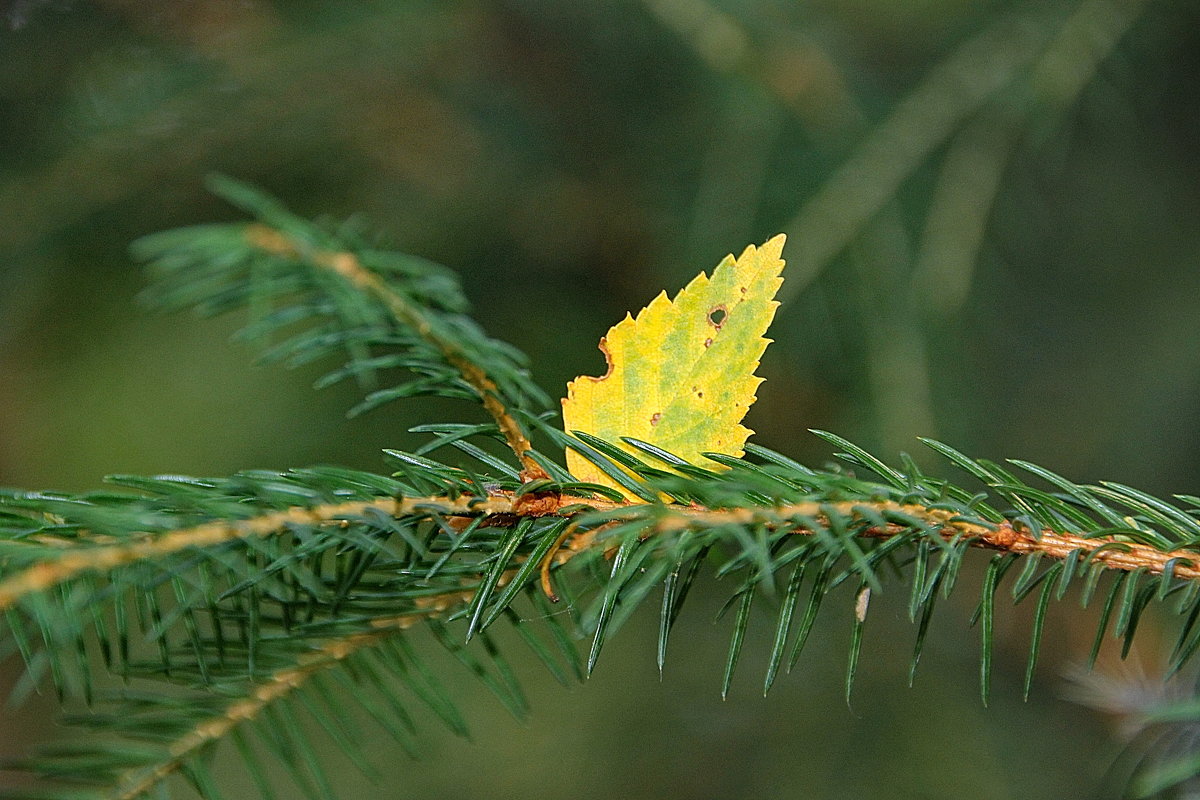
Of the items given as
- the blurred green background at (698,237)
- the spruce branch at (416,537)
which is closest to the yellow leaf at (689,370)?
the spruce branch at (416,537)

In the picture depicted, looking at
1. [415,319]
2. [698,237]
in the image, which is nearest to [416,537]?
[415,319]

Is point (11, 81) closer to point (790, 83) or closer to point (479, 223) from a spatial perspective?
point (479, 223)

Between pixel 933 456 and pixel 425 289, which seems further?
pixel 933 456

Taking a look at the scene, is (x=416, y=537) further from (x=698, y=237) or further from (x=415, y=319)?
(x=698, y=237)

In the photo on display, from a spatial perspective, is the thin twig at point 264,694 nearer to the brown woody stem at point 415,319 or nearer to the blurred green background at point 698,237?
the brown woody stem at point 415,319

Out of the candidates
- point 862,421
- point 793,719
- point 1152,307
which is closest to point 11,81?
point 862,421

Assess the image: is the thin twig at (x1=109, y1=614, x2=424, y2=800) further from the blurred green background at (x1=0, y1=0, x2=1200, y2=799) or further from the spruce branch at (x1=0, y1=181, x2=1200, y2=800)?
the blurred green background at (x1=0, y1=0, x2=1200, y2=799)

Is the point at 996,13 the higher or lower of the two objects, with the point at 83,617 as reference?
higher
